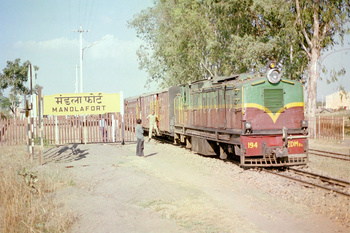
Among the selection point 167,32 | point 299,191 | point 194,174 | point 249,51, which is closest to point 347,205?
point 299,191

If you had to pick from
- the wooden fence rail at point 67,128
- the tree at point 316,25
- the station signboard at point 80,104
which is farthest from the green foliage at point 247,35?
the station signboard at point 80,104

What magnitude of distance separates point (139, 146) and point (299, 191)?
829cm

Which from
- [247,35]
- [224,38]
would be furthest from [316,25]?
[224,38]

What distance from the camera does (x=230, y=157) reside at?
15.2 m

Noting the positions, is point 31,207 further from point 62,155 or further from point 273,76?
point 62,155

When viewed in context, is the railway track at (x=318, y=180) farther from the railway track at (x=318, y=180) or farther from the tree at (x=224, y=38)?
the tree at (x=224, y=38)

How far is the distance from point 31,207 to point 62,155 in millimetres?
9537

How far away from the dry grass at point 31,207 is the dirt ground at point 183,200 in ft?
0.96

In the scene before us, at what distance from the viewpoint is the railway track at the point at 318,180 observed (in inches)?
351

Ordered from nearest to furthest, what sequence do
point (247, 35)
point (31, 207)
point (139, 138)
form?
1. point (31, 207)
2. point (139, 138)
3. point (247, 35)

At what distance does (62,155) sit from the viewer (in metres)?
16.4

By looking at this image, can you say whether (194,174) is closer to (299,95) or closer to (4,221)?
(299,95)

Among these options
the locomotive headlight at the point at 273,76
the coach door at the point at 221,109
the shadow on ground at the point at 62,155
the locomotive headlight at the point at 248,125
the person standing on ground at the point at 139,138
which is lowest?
the shadow on ground at the point at 62,155

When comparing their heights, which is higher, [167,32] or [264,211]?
[167,32]
